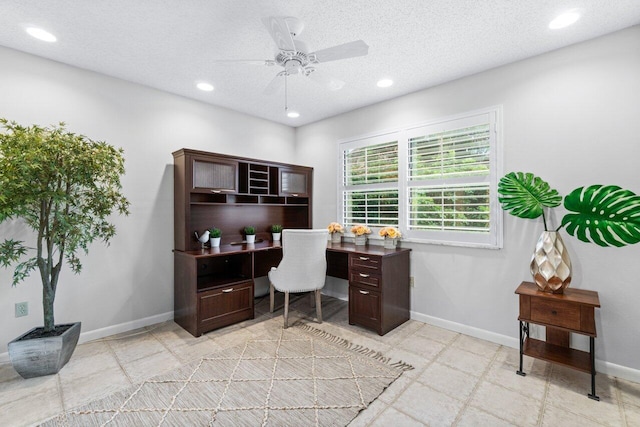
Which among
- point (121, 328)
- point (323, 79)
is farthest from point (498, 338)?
point (121, 328)

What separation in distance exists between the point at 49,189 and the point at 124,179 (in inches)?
33.5

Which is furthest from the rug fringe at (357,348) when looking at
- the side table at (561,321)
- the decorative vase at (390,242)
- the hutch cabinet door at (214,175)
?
the hutch cabinet door at (214,175)

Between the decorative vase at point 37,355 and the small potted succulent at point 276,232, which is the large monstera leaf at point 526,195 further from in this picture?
the decorative vase at point 37,355

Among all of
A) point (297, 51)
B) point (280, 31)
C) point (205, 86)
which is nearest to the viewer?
point (280, 31)

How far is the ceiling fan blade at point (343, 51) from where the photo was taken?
1.89 meters

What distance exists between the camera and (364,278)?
3.08 meters

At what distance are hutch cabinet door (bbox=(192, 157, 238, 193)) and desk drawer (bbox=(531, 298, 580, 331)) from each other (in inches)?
128

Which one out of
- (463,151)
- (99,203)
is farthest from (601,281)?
(99,203)

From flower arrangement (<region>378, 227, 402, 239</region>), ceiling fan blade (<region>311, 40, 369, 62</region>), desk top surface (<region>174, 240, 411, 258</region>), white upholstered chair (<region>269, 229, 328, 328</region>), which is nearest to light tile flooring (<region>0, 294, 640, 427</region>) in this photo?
white upholstered chair (<region>269, 229, 328, 328</region>)

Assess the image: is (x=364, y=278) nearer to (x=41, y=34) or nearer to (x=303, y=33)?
(x=303, y=33)

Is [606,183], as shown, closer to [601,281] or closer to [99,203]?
[601,281]

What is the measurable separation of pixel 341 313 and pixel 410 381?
1.46 m

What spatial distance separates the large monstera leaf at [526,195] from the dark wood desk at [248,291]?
1.18 meters

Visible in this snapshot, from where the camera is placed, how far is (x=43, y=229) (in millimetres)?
2285
